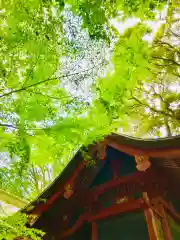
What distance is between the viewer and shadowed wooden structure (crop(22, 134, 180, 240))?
3730mm

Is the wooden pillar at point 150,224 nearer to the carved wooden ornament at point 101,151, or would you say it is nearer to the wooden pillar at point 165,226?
the wooden pillar at point 165,226

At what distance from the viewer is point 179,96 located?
734 centimetres

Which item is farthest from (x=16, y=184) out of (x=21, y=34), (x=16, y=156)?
(x=21, y=34)

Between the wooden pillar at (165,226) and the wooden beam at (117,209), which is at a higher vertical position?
the wooden beam at (117,209)

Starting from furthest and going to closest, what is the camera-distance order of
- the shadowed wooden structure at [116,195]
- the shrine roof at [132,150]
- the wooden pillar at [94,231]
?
1. the wooden pillar at [94,231]
2. the shadowed wooden structure at [116,195]
3. the shrine roof at [132,150]

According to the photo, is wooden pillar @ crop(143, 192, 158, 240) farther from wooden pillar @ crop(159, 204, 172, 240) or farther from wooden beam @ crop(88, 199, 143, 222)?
wooden pillar @ crop(159, 204, 172, 240)

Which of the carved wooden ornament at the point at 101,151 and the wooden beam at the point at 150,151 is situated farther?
the carved wooden ornament at the point at 101,151

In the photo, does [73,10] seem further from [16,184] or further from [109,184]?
[109,184]

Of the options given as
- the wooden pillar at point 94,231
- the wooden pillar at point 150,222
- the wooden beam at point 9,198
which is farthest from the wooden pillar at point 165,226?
the wooden beam at point 9,198

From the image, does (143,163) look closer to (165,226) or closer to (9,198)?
(165,226)

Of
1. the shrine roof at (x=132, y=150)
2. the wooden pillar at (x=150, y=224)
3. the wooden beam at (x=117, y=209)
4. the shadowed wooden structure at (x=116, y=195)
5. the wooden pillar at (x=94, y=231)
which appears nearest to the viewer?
the shrine roof at (x=132, y=150)

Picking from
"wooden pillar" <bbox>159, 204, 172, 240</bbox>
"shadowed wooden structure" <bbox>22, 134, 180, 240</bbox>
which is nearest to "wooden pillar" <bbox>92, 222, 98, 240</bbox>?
"shadowed wooden structure" <bbox>22, 134, 180, 240</bbox>

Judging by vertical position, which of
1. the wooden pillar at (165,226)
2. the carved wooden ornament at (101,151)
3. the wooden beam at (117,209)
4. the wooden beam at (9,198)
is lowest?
the wooden pillar at (165,226)

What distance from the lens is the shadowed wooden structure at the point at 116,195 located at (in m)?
3.73
